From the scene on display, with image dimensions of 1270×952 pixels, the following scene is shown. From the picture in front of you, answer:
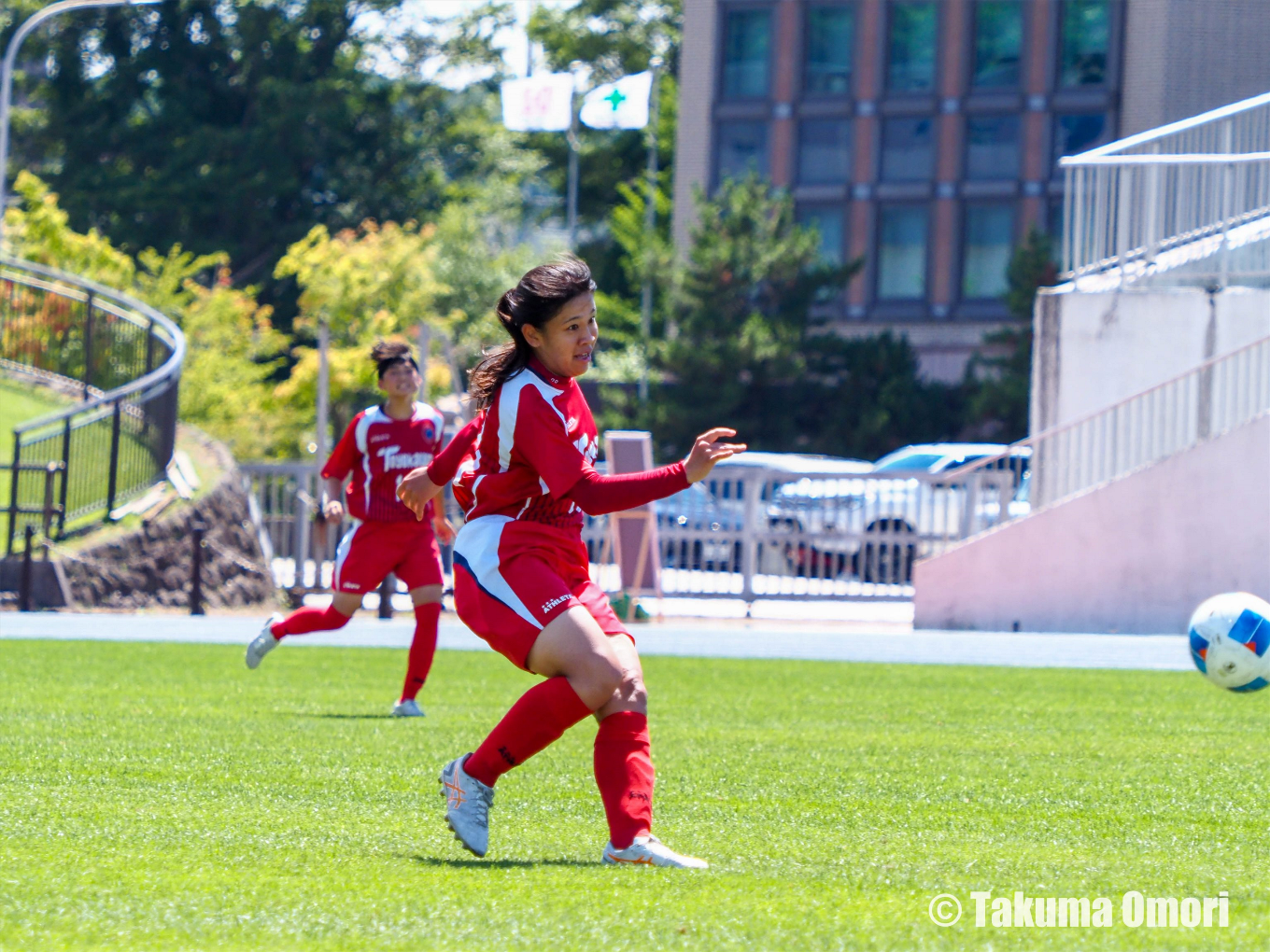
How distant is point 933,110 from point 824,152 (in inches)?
134

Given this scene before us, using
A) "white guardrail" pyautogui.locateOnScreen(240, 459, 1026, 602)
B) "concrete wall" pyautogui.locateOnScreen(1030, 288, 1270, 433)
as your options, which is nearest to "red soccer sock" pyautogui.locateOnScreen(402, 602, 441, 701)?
"white guardrail" pyautogui.locateOnScreen(240, 459, 1026, 602)

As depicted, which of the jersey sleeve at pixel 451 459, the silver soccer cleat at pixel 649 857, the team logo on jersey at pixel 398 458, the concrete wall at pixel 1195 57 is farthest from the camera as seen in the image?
the concrete wall at pixel 1195 57

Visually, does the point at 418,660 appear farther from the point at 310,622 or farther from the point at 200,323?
the point at 200,323

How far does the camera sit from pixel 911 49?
5138cm

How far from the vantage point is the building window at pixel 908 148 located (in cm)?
5144

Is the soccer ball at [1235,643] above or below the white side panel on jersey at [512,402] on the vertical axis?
below

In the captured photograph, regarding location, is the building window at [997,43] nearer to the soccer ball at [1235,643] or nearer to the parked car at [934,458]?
the parked car at [934,458]

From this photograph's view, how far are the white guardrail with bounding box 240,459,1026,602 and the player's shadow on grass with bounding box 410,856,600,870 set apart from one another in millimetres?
15902

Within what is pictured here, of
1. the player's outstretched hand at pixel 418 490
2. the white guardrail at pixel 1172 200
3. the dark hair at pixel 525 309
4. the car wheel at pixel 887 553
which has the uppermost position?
the white guardrail at pixel 1172 200

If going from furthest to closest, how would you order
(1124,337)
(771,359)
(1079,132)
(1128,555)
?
(1079,132)
(771,359)
(1124,337)
(1128,555)

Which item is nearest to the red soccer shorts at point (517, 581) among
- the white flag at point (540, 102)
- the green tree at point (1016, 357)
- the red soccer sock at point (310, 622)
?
the red soccer sock at point (310, 622)

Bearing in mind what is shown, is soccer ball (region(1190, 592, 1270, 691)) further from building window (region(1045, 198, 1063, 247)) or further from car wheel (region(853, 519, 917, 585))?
building window (region(1045, 198, 1063, 247))

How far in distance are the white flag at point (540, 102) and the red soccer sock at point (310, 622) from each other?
105 feet

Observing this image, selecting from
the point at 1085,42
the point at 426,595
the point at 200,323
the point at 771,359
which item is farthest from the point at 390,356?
the point at 1085,42
